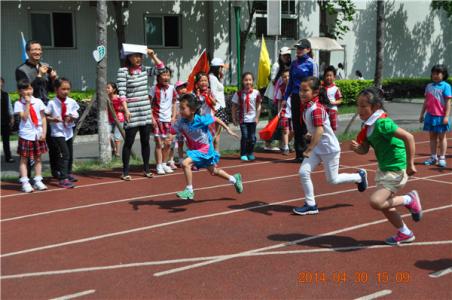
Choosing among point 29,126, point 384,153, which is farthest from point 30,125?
point 384,153

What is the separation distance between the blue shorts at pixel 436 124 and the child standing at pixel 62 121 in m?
5.78

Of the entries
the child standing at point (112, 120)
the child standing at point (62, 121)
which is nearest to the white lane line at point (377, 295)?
the child standing at point (62, 121)

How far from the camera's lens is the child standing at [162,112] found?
916 centimetres

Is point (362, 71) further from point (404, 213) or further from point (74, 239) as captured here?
point (74, 239)

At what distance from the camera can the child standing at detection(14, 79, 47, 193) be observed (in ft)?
25.7

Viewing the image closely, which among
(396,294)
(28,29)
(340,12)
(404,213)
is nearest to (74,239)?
(396,294)

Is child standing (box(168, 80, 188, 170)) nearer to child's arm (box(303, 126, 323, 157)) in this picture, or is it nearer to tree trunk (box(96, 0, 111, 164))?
tree trunk (box(96, 0, 111, 164))

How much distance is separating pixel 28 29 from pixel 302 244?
1500 cm

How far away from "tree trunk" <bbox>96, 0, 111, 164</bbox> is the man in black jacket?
4.29ft

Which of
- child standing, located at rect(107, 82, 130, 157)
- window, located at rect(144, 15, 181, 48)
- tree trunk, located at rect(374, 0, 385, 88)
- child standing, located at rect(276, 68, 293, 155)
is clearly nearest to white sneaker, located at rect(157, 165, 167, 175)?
child standing, located at rect(107, 82, 130, 157)

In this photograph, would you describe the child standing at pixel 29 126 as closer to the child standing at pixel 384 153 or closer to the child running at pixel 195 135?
the child running at pixel 195 135

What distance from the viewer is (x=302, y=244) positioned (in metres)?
5.42

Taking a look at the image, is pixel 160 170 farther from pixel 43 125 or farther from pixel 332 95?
pixel 332 95

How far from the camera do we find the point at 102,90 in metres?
10.1
